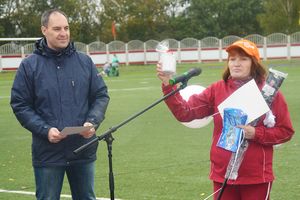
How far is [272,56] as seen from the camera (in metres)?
53.0

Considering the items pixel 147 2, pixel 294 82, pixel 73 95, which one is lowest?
pixel 294 82

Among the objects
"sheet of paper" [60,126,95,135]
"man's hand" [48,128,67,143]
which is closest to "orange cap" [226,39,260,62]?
"sheet of paper" [60,126,95,135]

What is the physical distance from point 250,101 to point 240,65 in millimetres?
338

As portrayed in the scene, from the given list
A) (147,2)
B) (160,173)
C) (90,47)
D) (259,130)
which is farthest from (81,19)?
(259,130)

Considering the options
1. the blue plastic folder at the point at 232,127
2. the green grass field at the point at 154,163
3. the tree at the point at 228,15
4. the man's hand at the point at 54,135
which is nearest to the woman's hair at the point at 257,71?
the blue plastic folder at the point at 232,127

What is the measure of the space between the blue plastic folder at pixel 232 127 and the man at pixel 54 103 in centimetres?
118

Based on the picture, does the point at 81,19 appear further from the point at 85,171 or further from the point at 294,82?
the point at 85,171

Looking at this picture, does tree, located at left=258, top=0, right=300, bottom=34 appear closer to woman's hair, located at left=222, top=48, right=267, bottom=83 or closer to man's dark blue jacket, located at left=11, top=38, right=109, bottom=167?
man's dark blue jacket, located at left=11, top=38, right=109, bottom=167

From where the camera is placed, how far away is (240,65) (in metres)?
4.43

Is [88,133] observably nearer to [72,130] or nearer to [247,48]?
[72,130]

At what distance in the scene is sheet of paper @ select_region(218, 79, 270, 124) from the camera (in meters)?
4.20

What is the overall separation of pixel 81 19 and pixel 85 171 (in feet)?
199

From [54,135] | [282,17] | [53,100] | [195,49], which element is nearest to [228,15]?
[282,17]

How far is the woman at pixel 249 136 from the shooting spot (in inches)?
172
